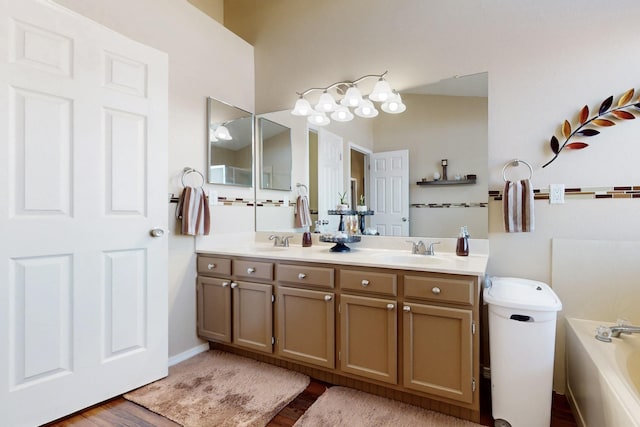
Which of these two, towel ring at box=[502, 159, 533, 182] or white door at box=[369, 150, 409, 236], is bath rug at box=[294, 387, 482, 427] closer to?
white door at box=[369, 150, 409, 236]

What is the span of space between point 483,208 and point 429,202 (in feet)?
1.11

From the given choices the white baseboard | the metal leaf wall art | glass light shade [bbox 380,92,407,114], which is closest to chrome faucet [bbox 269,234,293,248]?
the white baseboard

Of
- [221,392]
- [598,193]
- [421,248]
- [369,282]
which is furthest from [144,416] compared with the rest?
A: [598,193]

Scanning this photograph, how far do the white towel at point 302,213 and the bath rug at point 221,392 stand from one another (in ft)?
3.70

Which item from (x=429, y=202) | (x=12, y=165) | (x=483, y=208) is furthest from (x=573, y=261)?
(x=12, y=165)

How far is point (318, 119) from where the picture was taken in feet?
8.73

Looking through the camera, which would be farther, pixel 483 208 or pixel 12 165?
pixel 483 208

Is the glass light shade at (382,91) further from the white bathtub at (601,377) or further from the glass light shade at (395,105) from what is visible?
the white bathtub at (601,377)

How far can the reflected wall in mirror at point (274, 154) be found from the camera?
2883mm

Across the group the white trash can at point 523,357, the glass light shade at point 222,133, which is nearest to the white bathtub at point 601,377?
the white trash can at point 523,357

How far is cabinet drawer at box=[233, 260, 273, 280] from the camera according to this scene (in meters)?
2.16

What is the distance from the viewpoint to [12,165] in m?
1.51

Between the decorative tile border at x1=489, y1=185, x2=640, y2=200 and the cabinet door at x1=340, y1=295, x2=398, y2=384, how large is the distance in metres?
1.11

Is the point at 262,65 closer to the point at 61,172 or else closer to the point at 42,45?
the point at 42,45
